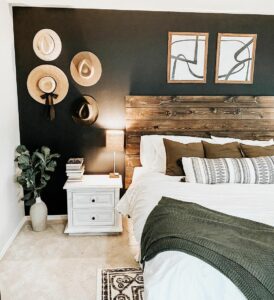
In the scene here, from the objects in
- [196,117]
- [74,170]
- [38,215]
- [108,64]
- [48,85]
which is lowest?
[38,215]

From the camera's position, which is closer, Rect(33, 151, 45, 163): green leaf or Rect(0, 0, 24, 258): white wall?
Rect(0, 0, 24, 258): white wall

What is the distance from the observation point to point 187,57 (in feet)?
10.8

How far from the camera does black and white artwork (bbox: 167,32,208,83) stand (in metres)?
3.26

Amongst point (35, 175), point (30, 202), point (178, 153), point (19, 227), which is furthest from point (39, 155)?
point (178, 153)

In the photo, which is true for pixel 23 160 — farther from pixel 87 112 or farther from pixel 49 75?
pixel 49 75

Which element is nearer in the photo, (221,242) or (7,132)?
(221,242)

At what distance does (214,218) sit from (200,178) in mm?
911

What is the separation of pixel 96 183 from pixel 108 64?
129 centimetres

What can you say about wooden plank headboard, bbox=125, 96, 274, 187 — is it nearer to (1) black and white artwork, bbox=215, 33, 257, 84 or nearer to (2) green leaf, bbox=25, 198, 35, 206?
(1) black and white artwork, bbox=215, 33, 257, 84

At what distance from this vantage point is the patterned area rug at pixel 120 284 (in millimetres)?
2152

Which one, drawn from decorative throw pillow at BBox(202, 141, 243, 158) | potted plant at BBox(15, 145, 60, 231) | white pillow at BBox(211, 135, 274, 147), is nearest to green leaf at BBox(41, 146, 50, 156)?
potted plant at BBox(15, 145, 60, 231)

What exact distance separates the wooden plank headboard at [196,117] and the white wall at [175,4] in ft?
3.01

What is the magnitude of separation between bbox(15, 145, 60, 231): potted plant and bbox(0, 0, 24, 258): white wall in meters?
0.11

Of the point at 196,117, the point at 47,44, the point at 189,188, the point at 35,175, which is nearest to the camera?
the point at 189,188
